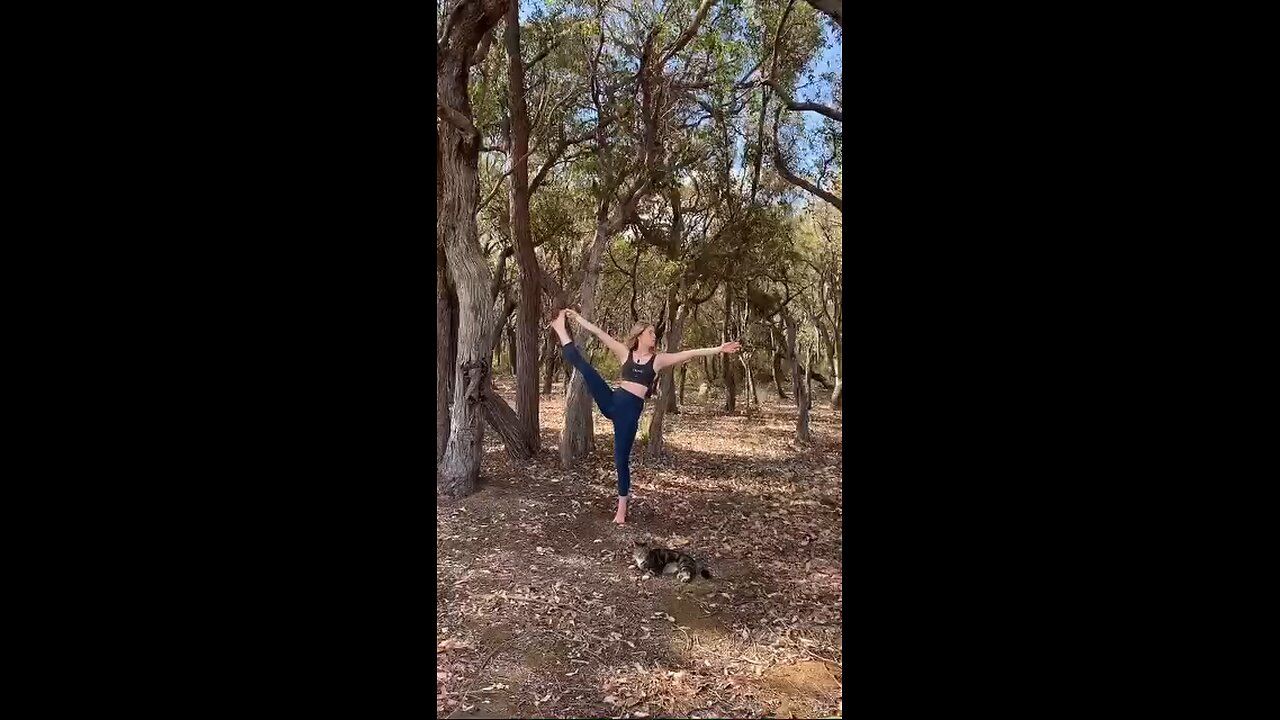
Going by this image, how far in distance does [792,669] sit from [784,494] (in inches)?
125

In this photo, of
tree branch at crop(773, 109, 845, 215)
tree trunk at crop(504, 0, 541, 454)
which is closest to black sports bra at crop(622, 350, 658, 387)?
tree trunk at crop(504, 0, 541, 454)

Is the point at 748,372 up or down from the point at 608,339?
down

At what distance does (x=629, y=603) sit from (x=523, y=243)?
325 cm

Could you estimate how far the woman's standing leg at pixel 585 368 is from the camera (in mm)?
2871

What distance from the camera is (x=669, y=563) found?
3.15 m

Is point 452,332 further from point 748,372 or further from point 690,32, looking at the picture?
point 748,372

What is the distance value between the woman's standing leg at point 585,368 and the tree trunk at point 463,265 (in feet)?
4.85

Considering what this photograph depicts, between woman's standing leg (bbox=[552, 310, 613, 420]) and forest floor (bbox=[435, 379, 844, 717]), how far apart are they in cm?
86

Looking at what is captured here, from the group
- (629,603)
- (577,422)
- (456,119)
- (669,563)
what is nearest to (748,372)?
(577,422)

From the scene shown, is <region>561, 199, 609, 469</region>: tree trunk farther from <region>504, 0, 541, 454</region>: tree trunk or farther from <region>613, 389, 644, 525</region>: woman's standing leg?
<region>613, 389, 644, 525</region>: woman's standing leg

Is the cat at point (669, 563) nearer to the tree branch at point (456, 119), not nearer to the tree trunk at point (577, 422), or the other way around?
the tree trunk at point (577, 422)

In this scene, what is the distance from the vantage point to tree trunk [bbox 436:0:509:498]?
3779 millimetres

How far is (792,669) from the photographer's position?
90.8 inches

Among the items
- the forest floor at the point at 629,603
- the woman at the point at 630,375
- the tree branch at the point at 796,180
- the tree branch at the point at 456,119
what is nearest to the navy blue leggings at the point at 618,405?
the woman at the point at 630,375
